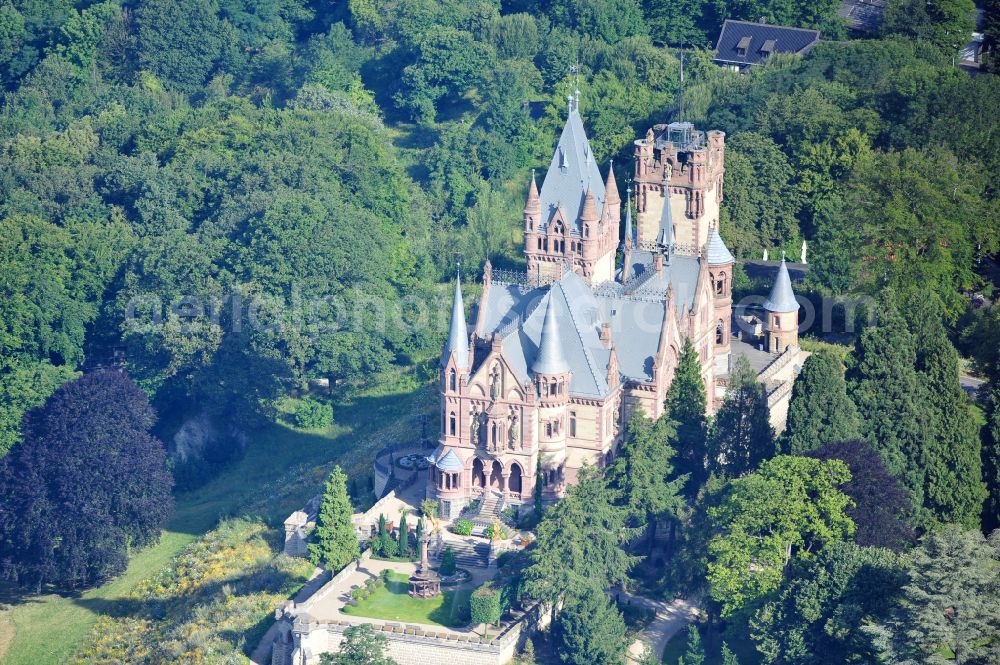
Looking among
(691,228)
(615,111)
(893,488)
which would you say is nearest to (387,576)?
(893,488)

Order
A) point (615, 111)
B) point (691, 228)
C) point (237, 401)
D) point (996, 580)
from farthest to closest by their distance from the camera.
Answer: point (615, 111)
point (237, 401)
point (691, 228)
point (996, 580)

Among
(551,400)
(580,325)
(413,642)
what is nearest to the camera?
(413,642)

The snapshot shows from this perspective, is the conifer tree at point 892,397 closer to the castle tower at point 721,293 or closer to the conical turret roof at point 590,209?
the castle tower at point 721,293

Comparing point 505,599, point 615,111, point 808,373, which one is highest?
point 615,111

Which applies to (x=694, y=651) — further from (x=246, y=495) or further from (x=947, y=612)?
(x=246, y=495)

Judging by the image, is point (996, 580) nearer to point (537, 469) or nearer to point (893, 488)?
point (893, 488)

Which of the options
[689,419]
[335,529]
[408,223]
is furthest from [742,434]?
[408,223]
